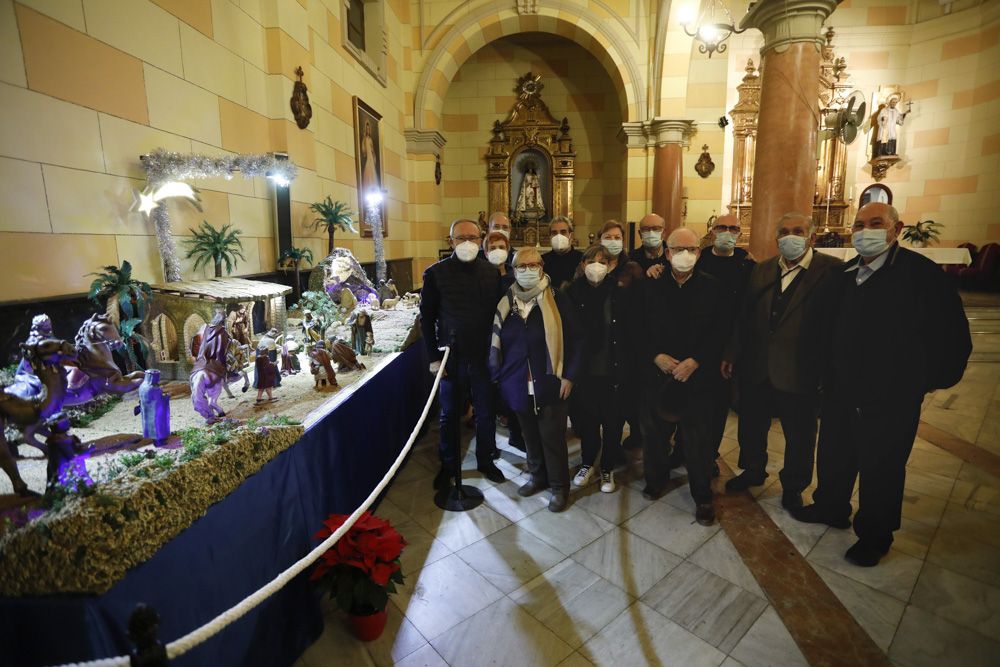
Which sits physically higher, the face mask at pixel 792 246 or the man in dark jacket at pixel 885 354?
the face mask at pixel 792 246

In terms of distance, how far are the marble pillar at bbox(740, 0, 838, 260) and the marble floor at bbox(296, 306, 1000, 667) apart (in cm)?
268

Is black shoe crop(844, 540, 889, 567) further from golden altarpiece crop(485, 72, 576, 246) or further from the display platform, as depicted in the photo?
golden altarpiece crop(485, 72, 576, 246)

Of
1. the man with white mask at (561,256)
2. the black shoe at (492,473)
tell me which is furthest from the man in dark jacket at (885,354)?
the black shoe at (492,473)

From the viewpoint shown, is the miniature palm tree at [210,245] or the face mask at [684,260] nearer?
the face mask at [684,260]

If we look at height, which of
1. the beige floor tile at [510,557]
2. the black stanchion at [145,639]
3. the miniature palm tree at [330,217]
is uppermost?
the miniature palm tree at [330,217]

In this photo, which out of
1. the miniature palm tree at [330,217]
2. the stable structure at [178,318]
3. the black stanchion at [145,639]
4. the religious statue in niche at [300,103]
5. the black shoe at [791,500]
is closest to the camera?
the black stanchion at [145,639]

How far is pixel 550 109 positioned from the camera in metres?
12.6

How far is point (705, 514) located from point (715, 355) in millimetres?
1092

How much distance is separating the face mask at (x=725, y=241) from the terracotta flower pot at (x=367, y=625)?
3551 millimetres

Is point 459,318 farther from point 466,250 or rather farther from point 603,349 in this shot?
point 603,349

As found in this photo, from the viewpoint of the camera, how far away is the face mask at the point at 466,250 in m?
3.49

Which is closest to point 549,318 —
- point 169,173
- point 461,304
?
point 461,304

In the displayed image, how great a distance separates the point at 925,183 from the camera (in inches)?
443

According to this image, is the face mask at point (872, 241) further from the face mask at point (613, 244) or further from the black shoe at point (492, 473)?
the black shoe at point (492, 473)
